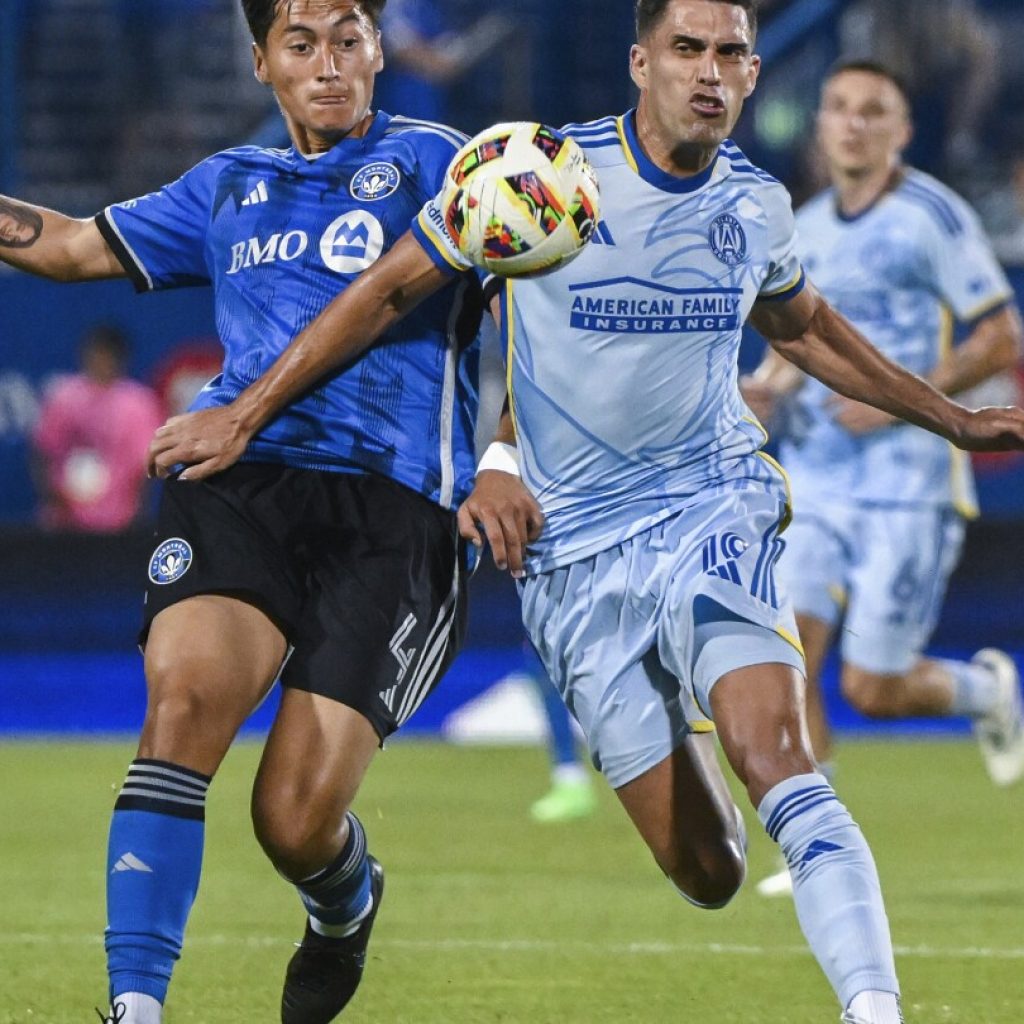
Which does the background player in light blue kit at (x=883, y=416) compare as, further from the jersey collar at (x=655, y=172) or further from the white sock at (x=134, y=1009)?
the white sock at (x=134, y=1009)

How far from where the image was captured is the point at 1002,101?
15047 millimetres

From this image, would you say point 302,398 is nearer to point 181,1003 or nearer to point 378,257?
point 378,257

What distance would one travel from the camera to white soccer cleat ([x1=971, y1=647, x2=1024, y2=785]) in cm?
894

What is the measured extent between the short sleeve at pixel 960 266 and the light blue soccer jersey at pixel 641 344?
337 centimetres

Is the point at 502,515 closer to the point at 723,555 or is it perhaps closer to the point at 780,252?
the point at 723,555

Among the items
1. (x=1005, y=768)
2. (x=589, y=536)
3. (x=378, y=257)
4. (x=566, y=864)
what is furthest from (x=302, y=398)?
(x=1005, y=768)

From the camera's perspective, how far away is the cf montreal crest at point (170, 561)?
4836 millimetres

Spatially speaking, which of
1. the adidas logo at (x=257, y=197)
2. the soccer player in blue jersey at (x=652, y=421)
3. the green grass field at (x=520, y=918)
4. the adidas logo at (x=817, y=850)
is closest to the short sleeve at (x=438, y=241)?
the soccer player in blue jersey at (x=652, y=421)

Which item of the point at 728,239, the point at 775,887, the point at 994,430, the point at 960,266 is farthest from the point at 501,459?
the point at 960,266

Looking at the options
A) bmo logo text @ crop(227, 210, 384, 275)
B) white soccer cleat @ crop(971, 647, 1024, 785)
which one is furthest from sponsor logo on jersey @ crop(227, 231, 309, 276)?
white soccer cleat @ crop(971, 647, 1024, 785)

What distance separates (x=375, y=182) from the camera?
202 inches

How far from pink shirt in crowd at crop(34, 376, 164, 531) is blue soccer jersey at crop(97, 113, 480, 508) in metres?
8.49

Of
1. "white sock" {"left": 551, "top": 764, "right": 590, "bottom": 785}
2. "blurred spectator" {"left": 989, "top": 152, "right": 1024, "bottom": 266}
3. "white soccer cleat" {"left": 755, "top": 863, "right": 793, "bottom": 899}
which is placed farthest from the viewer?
"blurred spectator" {"left": 989, "top": 152, "right": 1024, "bottom": 266}

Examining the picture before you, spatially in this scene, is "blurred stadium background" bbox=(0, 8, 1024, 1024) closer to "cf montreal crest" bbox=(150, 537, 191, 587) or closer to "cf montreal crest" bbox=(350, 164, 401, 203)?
"cf montreal crest" bbox=(150, 537, 191, 587)
